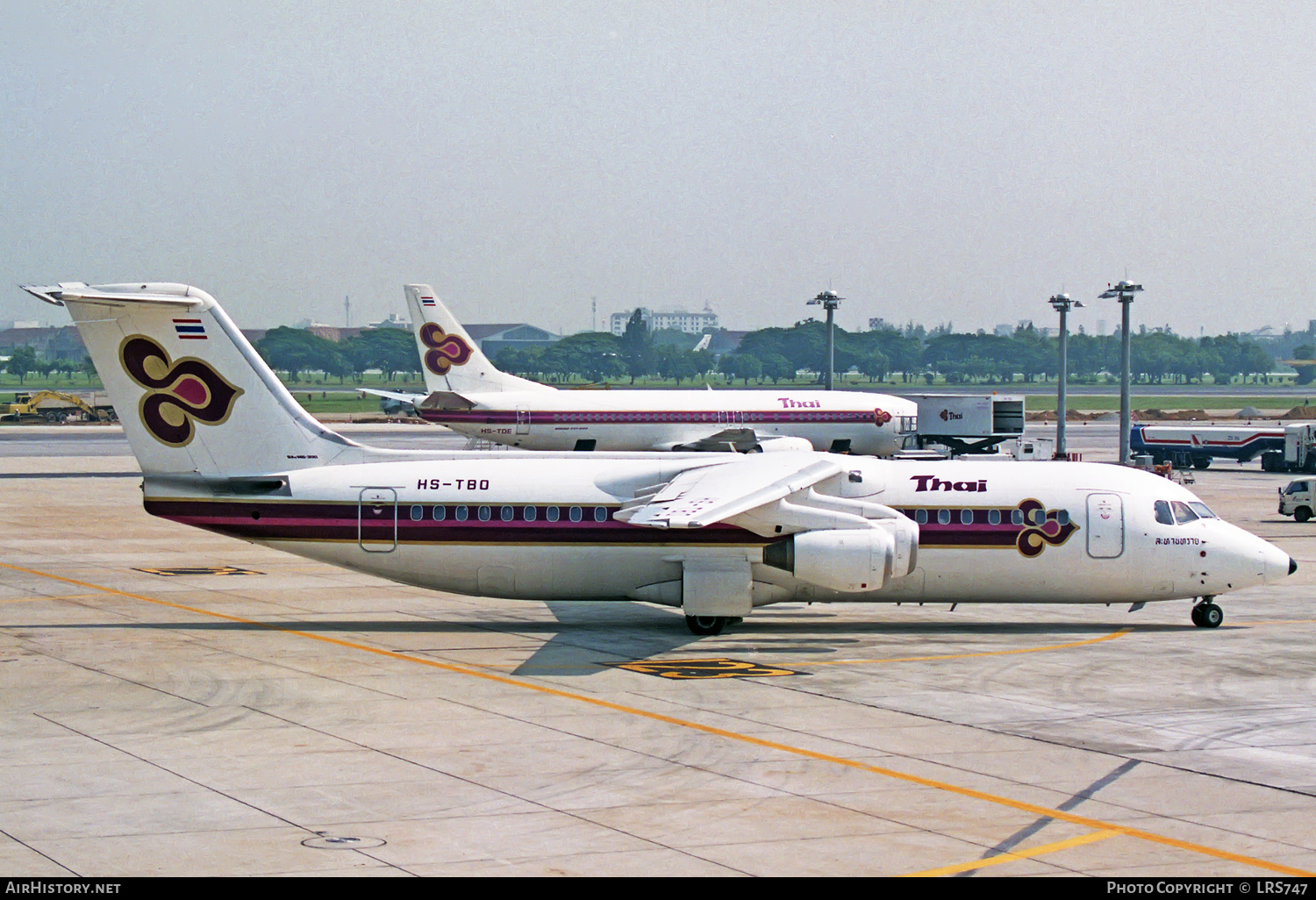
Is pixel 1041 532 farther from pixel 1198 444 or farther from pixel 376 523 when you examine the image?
pixel 1198 444

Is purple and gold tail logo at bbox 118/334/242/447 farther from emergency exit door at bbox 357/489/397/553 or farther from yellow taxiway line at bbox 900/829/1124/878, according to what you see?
yellow taxiway line at bbox 900/829/1124/878

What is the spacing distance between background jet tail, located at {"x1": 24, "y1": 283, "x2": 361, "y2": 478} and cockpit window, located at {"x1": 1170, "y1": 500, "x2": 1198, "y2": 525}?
17747mm

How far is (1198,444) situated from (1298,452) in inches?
231

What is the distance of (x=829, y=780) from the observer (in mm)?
17703

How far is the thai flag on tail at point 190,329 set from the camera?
28281mm

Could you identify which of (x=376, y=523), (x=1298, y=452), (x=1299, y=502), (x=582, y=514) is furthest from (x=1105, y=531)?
(x=1298, y=452)

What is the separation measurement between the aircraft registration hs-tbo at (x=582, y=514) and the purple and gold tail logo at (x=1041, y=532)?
25 millimetres

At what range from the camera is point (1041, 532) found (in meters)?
29.3

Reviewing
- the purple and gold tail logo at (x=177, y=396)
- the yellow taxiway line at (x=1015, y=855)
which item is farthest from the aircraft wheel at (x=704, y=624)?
the yellow taxiway line at (x=1015, y=855)

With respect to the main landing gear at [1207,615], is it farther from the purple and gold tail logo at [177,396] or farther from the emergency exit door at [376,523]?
the purple and gold tail logo at [177,396]

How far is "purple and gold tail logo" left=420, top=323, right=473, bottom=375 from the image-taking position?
→ 6725 cm

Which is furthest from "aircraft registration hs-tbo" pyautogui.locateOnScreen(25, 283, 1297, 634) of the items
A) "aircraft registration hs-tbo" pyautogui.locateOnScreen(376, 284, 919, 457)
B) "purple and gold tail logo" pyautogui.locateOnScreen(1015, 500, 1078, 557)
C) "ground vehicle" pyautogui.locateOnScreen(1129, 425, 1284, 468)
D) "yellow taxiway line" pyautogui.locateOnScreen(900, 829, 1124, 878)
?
"ground vehicle" pyautogui.locateOnScreen(1129, 425, 1284, 468)
